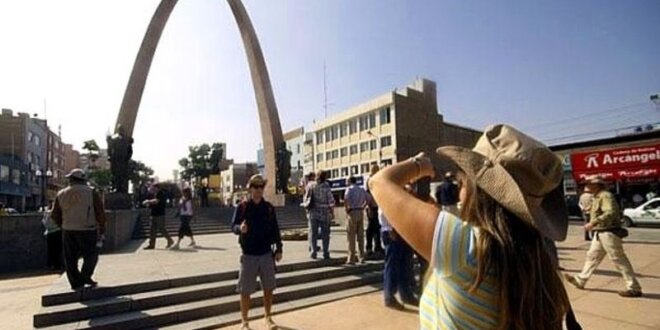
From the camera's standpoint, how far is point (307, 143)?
213 ft

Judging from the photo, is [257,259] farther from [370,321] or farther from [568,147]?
[568,147]

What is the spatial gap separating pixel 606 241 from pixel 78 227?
7.87m

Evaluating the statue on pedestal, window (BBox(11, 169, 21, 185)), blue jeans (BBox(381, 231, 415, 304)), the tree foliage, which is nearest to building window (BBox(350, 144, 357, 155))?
the tree foliage

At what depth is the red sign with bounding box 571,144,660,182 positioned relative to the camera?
2327cm

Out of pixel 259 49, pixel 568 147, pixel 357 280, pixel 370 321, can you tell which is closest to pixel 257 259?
pixel 370 321

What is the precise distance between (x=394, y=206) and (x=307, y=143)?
6397 centimetres

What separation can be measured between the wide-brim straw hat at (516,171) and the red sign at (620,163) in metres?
28.0

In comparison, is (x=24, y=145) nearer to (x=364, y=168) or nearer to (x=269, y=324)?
(x=364, y=168)

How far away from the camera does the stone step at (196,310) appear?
511 centimetres

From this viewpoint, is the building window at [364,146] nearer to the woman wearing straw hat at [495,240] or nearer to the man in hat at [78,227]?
the man in hat at [78,227]

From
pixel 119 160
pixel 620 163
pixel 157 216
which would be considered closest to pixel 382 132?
pixel 620 163

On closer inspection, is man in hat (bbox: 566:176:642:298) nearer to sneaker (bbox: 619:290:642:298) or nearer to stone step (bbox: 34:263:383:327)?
sneaker (bbox: 619:290:642:298)

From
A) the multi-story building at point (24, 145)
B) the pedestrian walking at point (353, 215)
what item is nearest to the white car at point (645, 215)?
the pedestrian walking at point (353, 215)

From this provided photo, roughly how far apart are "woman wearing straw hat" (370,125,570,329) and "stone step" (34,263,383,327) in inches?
218
